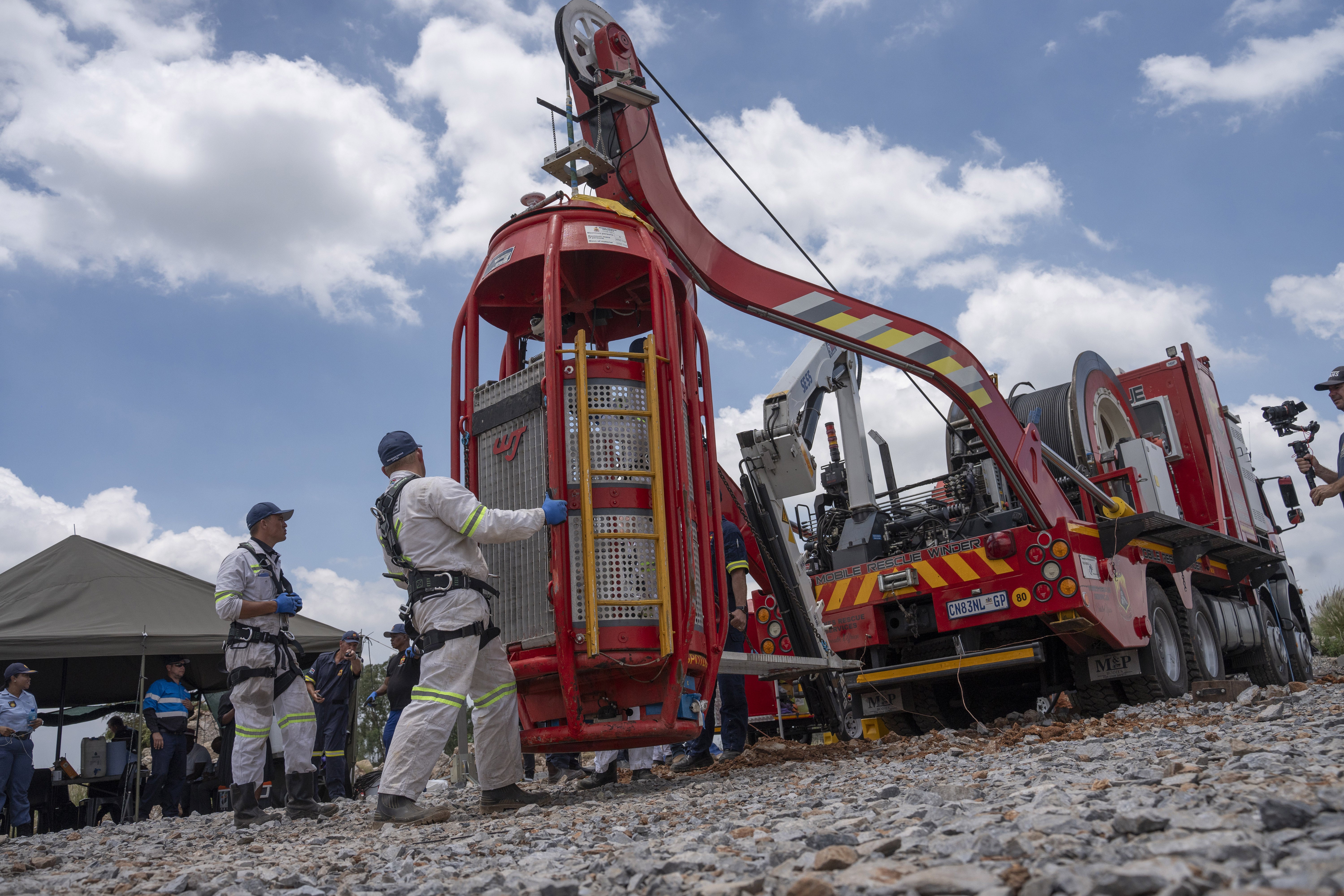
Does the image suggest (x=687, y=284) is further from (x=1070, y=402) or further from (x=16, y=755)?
(x=16, y=755)

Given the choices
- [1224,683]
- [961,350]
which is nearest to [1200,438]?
[1224,683]

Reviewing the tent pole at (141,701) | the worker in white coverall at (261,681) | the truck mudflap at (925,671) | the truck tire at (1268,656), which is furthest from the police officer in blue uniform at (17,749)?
the truck tire at (1268,656)

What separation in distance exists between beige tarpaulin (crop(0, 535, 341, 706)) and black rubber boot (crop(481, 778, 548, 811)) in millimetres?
6122

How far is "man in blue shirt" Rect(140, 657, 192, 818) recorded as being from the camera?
9.52 meters

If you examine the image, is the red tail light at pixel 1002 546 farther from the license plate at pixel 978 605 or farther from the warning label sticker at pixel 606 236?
the warning label sticker at pixel 606 236

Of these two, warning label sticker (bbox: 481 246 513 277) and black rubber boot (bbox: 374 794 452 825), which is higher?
warning label sticker (bbox: 481 246 513 277)

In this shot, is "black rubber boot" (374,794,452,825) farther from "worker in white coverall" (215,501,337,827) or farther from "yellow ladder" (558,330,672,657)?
"worker in white coverall" (215,501,337,827)

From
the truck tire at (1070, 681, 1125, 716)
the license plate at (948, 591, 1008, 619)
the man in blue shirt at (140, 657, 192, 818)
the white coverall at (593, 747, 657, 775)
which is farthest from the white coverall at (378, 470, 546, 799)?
the man in blue shirt at (140, 657, 192, 818)

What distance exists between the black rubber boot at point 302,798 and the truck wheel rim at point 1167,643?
653 centimetres

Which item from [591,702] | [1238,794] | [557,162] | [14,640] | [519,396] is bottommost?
[1238,794]

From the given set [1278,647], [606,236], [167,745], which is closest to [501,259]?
[606,236]

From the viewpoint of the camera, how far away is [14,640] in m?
9.39

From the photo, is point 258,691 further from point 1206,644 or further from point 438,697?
point 1206,644

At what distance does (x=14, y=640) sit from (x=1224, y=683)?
10.9 metres
